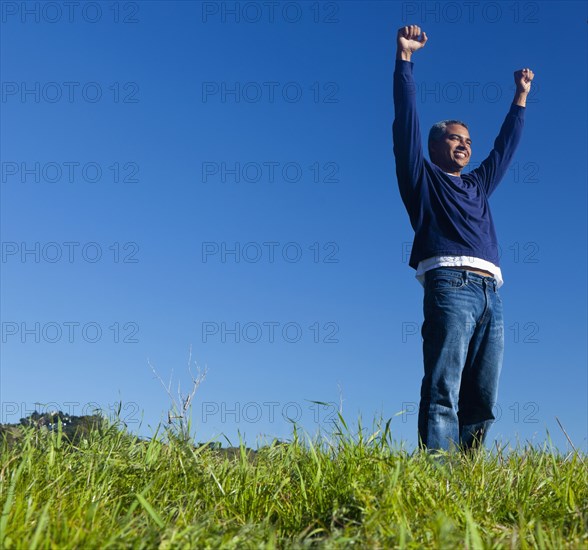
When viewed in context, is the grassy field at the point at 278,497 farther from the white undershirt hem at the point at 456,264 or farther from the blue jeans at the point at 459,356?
the white undershirt hem at the point at 456,264

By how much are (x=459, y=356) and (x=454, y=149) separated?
1.84 meters

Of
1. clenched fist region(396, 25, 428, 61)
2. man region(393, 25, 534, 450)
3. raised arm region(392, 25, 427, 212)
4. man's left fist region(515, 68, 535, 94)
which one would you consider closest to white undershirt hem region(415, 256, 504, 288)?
man region(393, 25, 534, 450)

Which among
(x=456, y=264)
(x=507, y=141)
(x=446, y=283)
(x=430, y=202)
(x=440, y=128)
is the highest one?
(x=507, y=141)

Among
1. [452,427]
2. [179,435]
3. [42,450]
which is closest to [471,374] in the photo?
[452,427]

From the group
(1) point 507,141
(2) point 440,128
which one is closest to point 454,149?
(2) point 440,128

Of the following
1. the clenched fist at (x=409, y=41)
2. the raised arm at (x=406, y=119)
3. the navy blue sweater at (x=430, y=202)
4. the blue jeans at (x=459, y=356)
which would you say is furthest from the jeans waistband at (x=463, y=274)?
the clenched fist at (x=409, y=41)

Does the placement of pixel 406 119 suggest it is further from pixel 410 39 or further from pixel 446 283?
pixel 446 283

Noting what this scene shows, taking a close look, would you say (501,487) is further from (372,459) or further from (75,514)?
(75,514)

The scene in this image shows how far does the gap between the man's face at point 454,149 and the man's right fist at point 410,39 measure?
2.40ft

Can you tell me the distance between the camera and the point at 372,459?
12.0ft

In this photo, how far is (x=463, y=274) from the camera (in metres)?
5.15

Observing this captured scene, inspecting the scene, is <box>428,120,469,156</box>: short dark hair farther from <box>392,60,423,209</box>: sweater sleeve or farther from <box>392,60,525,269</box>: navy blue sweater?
<box>392,60,423,209</box>: sweater sleeve

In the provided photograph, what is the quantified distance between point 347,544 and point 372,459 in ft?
2.57

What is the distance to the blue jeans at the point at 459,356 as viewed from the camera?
4.97 meters
